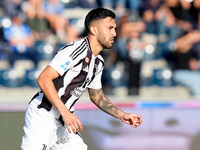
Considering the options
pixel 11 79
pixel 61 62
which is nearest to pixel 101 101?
pixel 61 62

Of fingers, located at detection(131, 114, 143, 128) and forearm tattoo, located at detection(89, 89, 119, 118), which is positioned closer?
fingers, located at detection(131, 114, 143, 128)

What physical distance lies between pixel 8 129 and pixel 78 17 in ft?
12.0

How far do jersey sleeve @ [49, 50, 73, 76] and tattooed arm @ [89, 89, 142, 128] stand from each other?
614 millimetres

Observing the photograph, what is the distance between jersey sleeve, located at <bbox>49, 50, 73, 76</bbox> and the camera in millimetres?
3348

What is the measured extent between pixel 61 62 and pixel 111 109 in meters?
0.74

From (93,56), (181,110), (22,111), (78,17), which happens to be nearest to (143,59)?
(78,17)

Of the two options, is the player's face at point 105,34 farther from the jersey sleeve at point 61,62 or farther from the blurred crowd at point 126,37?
the blurred crowd at point 126,37

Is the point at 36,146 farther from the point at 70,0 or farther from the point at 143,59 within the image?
the point at 70,0

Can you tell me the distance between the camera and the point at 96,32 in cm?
359

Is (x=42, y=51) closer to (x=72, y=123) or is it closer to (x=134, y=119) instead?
(x=134, y=119)

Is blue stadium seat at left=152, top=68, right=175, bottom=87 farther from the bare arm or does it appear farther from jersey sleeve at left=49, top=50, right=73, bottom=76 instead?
the bare arm

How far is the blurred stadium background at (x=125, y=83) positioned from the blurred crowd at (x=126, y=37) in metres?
0.02

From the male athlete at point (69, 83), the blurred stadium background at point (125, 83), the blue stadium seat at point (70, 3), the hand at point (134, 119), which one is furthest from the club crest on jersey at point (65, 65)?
the blue stadium seat at point (70, 3)

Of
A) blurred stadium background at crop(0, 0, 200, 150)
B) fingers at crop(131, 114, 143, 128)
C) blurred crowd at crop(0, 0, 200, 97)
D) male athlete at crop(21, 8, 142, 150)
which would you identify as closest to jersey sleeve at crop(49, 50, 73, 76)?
male athlete at crop(21, 8, 142, 150)
